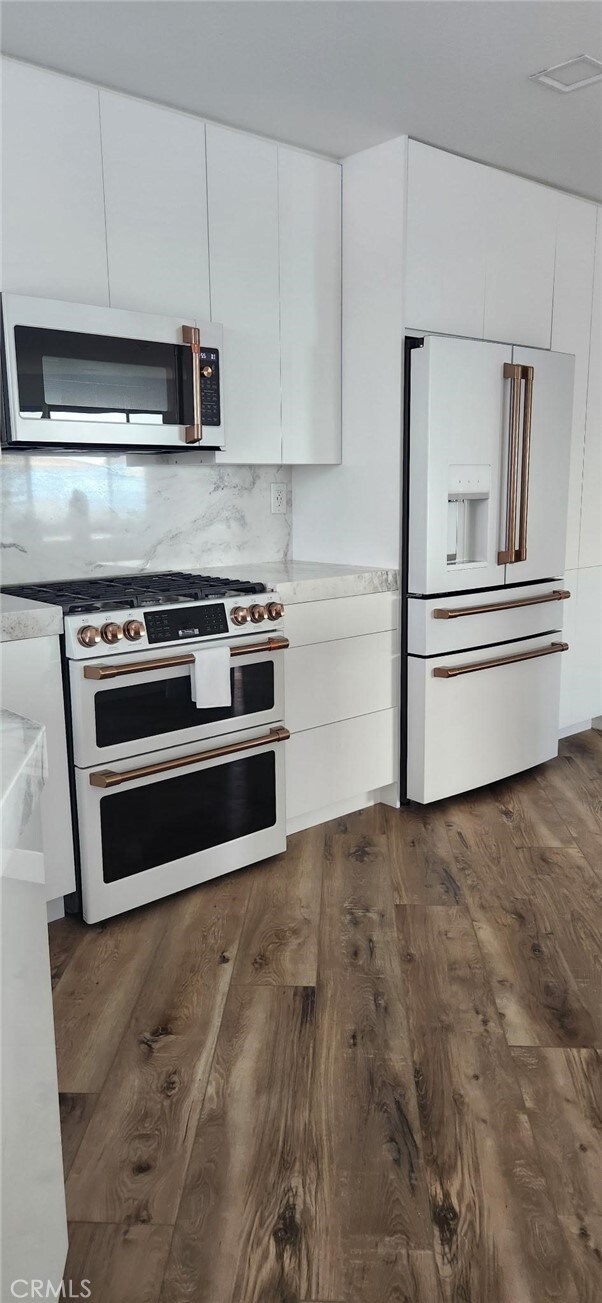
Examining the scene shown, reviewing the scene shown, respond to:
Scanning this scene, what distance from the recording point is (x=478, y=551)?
11.8 feet

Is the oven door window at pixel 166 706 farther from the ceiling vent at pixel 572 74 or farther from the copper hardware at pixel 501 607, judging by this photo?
the ceiling vent at pixel 572 74

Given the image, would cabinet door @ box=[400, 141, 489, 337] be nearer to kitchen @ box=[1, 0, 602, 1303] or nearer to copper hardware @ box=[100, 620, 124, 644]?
kitchen @ box=[1, 0, 602, 1303]

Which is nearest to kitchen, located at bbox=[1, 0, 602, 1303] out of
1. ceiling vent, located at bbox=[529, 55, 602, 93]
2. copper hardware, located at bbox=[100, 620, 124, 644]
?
copper hardware, located at bbox=[100, 620, 124, 644]

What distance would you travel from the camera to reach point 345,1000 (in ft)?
7.54

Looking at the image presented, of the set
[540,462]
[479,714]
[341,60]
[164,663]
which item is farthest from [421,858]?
[341,60]

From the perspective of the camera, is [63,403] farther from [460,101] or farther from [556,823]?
[556,823]

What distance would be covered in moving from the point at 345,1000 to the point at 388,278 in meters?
2.50

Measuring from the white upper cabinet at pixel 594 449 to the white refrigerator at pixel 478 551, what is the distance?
0.45 m

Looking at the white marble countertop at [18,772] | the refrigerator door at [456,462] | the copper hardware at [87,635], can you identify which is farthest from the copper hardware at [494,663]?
the white marble countertop at [18,772]

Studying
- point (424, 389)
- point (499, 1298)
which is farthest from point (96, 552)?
point (499, 1298)

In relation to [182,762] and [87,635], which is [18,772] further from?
[182,762]

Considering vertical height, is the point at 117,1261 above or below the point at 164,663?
below

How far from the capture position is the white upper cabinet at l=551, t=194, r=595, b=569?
3947 millimetres

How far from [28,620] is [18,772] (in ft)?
4.93
